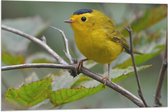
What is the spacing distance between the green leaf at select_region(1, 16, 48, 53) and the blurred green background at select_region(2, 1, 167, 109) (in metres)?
0.02

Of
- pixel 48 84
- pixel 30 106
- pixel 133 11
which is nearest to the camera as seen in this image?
pixel 48 84

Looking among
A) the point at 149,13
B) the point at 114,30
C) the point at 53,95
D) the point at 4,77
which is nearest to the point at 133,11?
the point at 149,13

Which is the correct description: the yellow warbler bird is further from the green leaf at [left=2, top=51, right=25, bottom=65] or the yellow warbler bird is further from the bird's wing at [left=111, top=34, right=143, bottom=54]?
the green leaf at [left=2, top=51, right=25, bottom=65]

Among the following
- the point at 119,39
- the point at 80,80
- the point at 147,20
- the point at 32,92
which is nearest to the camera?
the point at 32,92

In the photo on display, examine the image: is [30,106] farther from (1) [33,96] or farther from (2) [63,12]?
(2) [63,12]

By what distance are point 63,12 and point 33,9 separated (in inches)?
4.3

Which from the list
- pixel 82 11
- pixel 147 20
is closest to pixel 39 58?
pixel 82 11

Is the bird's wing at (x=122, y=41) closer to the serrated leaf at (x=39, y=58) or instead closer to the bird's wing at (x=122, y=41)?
the bird's wing at (x=122, y=41)

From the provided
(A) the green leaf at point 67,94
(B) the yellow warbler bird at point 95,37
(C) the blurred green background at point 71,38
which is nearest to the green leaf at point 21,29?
(C) the blurred green background at point 71,38

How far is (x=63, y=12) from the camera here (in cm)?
160

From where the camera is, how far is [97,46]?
1476mm

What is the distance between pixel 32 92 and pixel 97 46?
1.18 feet

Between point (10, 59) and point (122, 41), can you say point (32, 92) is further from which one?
point (122, 41)

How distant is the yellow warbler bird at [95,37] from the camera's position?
146 cm
